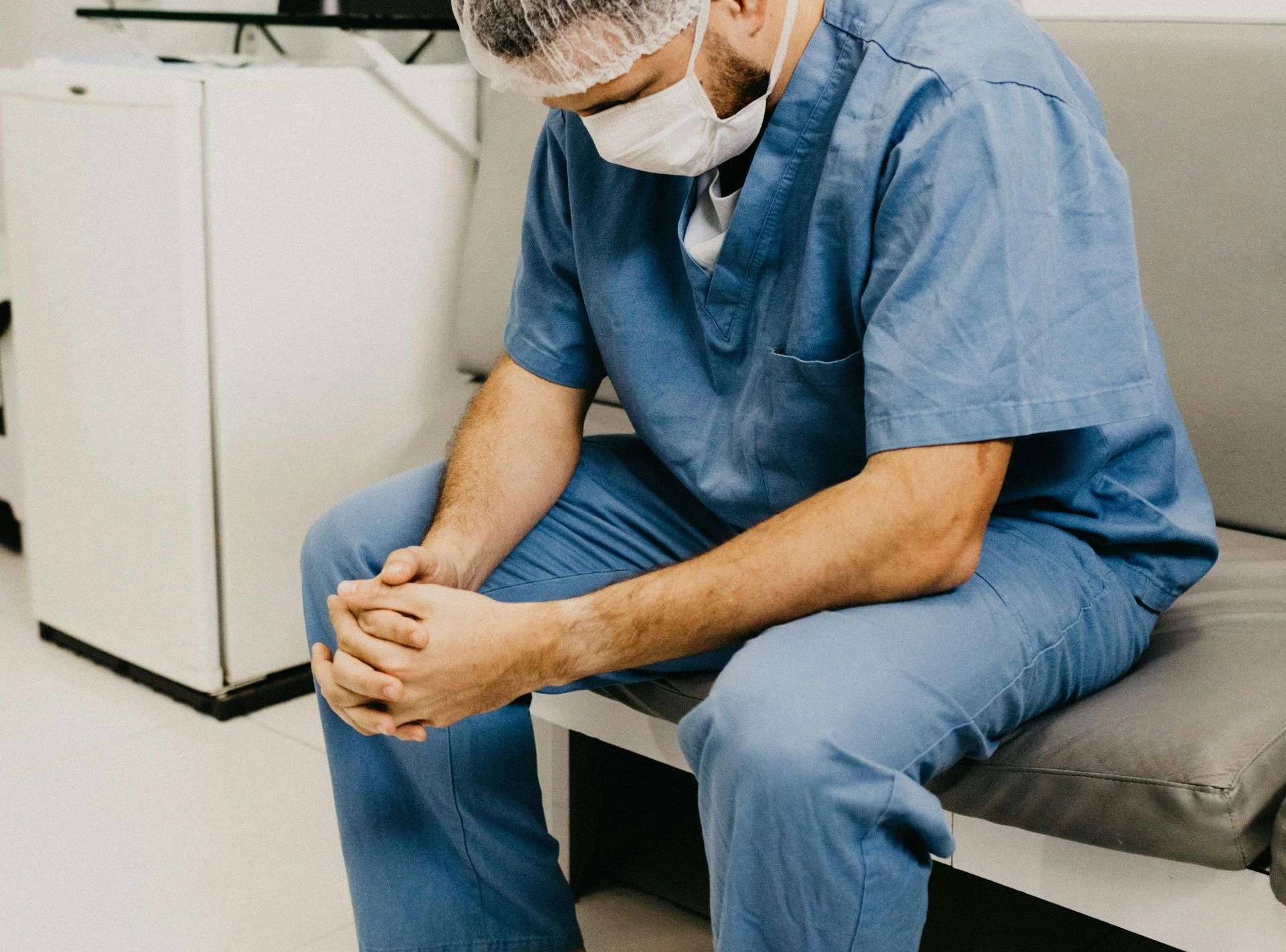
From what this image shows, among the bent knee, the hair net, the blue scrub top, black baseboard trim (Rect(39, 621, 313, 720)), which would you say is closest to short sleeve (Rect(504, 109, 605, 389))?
the blue scrub top

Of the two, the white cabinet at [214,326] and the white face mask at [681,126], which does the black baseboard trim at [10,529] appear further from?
the white face mask at [681,126]

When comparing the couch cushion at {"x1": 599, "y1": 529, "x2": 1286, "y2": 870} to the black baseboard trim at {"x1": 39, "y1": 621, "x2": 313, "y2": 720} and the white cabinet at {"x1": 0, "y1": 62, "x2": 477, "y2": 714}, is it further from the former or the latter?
the black baseboard trim at {"x1": 39, "y1": 621, "x2": 313, "y2": 720}

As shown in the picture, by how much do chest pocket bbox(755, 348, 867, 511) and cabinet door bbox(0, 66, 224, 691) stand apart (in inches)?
35.3

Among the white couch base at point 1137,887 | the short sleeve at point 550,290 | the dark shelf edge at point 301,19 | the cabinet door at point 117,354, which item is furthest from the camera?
the dark shelf edge at point 301,19

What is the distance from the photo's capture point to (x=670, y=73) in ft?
3.21

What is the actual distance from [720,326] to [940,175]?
24cm

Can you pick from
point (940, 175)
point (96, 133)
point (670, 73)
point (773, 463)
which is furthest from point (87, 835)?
point (940, 175)

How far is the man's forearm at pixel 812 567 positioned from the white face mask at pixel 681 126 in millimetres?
283

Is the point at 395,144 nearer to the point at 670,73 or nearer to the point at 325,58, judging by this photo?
the point at 325,58

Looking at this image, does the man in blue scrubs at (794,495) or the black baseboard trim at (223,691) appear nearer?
the man in blue scrubs at (794,495)

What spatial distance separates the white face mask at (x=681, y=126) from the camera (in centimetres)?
99

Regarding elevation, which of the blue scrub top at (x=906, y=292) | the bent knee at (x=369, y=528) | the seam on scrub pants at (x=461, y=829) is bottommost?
the seam on scrub pants at (x=461, y=829)

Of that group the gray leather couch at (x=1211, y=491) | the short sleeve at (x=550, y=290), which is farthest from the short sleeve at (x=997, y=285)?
the short sleeve at (x=550, y=290)

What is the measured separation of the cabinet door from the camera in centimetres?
164
